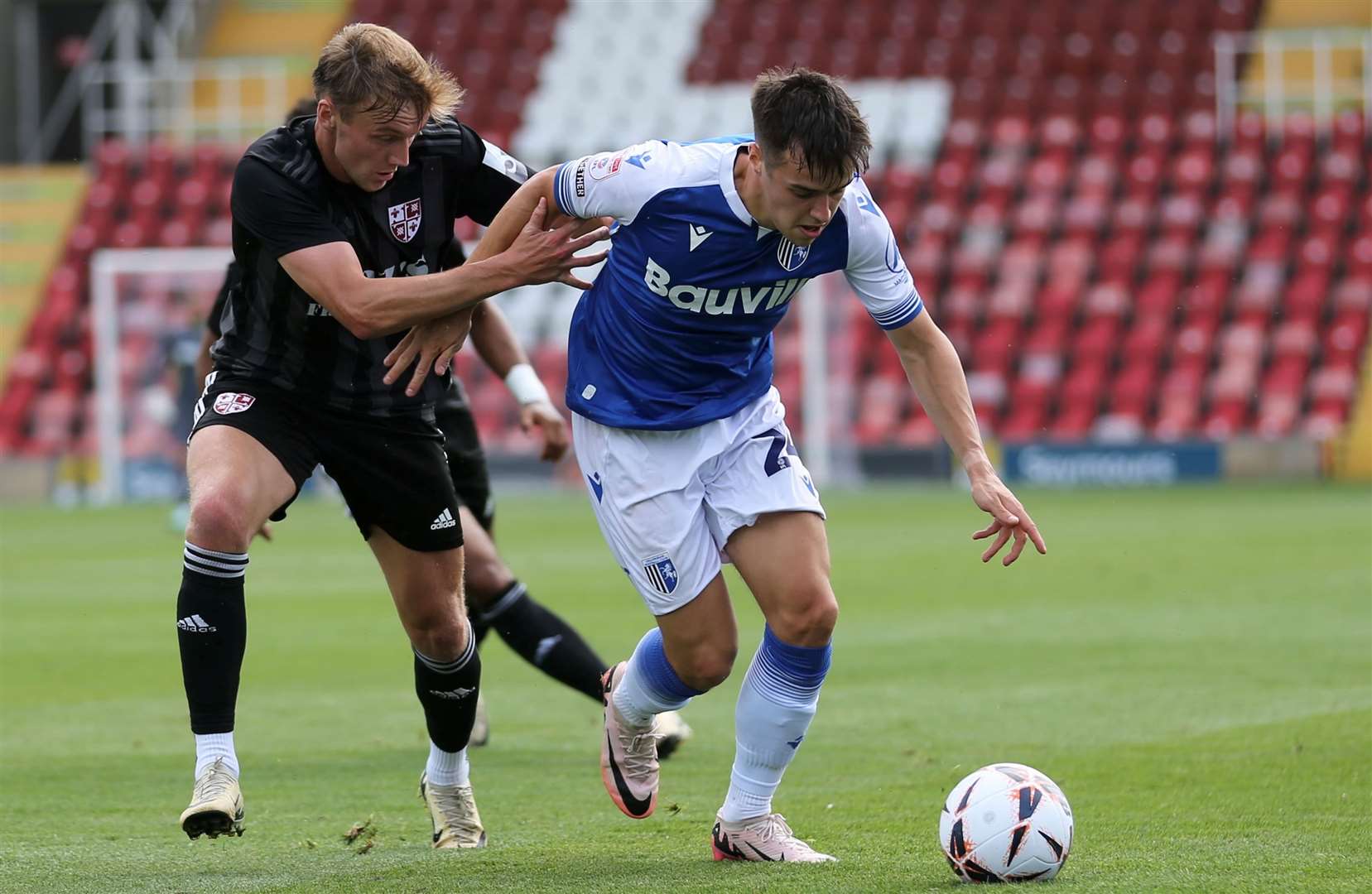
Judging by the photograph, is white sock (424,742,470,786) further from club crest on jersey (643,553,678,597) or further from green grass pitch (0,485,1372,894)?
club crest on jersey (643,553,678,597)

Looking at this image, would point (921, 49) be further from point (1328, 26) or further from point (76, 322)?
point (76, 322)

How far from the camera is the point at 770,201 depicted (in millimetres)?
4578

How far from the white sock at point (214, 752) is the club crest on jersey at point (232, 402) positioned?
0.82 m

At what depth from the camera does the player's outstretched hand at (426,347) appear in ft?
16.4

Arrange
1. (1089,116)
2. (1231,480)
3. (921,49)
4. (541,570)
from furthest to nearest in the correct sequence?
(921,49) < (1089,116) < (1231,480) < (541,570)

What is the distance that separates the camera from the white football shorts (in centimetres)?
489

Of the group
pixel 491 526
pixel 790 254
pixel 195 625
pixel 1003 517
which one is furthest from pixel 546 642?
pixel 1003 517

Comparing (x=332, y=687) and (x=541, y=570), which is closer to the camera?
(x=332, y=687)

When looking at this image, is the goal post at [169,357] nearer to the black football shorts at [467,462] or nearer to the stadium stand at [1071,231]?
the stadium stand at [1071,231]

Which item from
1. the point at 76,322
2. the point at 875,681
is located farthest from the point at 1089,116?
the point at 875,681

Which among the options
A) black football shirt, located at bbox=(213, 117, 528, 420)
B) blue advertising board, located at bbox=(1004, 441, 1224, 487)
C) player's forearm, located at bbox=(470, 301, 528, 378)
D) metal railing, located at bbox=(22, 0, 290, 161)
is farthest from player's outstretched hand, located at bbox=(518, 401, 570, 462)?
metal railing, located at bbox=(22, 0, 290, 161)

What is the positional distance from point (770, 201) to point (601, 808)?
2.02m

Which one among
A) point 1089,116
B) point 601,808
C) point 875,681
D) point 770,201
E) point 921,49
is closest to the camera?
point 770,201

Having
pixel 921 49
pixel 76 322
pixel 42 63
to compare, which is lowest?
pixel 76 322
